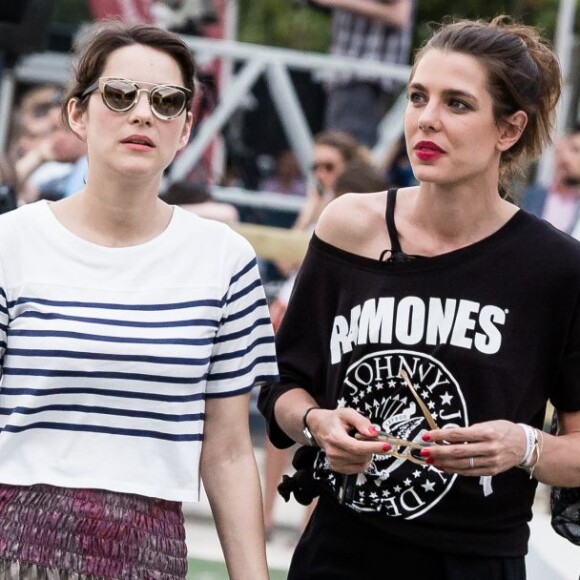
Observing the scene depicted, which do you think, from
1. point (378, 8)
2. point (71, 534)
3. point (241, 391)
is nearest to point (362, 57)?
point (378, 8)

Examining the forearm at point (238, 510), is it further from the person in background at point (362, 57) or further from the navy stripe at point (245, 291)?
the person in background at point (362, 57)

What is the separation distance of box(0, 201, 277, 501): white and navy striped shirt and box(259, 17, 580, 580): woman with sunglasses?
353 millimetres

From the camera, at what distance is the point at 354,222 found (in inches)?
149

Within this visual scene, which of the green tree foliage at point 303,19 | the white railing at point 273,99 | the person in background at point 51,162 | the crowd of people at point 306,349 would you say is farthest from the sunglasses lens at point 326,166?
the green tree foliage at point 303,19

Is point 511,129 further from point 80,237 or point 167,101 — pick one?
point 80,237

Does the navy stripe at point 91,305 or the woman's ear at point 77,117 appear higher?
the woman's ear at point 77,117

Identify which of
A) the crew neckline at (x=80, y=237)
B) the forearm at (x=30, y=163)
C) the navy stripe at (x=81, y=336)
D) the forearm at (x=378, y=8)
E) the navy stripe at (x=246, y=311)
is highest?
the crew neckline at (x=80, y=237)

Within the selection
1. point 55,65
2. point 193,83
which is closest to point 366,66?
point 55,65

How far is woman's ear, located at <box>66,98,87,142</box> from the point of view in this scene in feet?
11.7

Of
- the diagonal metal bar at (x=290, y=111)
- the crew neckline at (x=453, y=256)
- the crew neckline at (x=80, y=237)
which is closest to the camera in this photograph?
the crew neckline at (x=80, y=237)

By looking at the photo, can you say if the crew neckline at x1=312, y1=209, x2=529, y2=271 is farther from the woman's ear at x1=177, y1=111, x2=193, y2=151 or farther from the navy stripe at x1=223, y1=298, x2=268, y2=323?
the woman's ear at x1=177, y1=111, x2=193, y2=151

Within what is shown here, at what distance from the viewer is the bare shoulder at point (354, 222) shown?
3746mm

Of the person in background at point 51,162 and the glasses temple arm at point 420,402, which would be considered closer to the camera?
the glasses temple arm at point 420,402

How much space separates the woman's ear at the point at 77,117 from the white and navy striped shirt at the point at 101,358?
0.69ft
